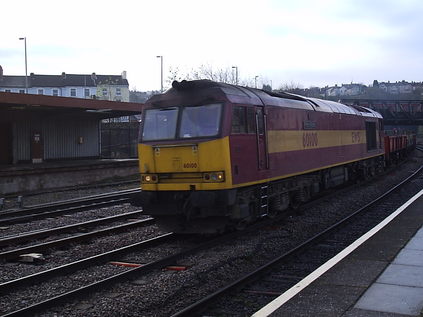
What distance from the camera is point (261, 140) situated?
35.7 ft

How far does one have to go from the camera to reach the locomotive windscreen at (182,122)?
9.68m

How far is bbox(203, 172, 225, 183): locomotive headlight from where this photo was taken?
9.39m

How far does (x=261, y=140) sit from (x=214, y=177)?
1.97 meters

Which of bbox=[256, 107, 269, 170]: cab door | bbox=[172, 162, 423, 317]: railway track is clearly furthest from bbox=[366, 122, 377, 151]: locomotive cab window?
bbox=[256, 107, 269, 170]: cab door

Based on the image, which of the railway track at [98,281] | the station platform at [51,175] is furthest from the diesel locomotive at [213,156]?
the station platform at [51,175]

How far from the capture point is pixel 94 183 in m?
24.4

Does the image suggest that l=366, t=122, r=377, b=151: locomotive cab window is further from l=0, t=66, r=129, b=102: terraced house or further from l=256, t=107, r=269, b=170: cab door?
l=0, t=66, r=129, b=102: terraced house

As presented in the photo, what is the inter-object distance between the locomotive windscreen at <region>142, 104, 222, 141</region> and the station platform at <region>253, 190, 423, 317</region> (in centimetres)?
365

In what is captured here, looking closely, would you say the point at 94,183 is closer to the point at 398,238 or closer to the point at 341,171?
the point at 341,171

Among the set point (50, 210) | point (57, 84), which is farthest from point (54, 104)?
point (57, 84)

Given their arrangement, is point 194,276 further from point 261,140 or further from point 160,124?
point 261,140

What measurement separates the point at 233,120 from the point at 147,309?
184 inches

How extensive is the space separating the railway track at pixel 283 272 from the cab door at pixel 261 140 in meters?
1.98

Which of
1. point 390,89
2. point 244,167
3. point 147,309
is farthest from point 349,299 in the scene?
point 390,89
